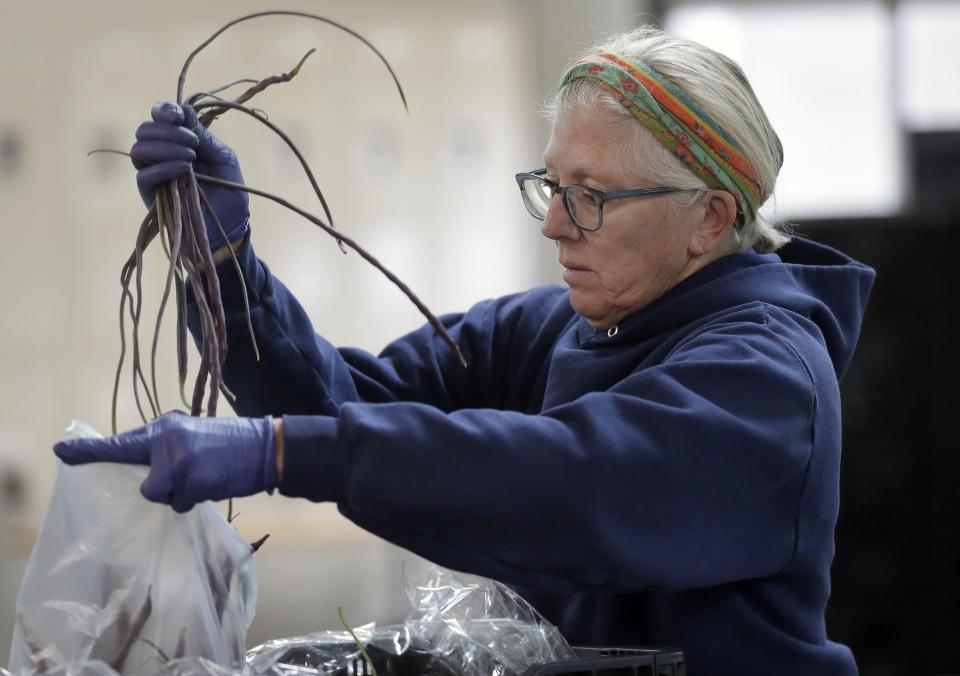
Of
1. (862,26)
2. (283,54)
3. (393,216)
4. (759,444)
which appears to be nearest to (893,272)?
(862,26)

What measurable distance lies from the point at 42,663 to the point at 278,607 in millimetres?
3702

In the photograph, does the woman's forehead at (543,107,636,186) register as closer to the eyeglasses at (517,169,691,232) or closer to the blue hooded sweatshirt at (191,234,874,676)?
the eyeglasses at (517,169,691,232)

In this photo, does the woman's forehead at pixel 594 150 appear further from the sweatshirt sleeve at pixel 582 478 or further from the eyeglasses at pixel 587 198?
the sweatshirt sleeve at pixel 582 478

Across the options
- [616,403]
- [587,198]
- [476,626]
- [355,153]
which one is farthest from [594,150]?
[355,153]

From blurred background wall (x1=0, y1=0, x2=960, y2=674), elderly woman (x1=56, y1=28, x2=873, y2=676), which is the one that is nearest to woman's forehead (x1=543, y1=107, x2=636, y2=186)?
elderly woman (x1=56, y1=28, x2=873, y2=676)

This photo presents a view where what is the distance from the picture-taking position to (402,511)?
3.26 feet

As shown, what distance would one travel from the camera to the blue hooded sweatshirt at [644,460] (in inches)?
39.4

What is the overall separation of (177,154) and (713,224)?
65 centimetres

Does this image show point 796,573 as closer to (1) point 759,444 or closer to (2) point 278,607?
(1) point 759,444

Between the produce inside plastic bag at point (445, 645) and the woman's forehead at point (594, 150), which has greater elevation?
the woman's forehead at point (594, 150)

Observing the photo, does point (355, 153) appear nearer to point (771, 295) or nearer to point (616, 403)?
point (771, 295)

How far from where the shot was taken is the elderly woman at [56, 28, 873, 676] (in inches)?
39.3

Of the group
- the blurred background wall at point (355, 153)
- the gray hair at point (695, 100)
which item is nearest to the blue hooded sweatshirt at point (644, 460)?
the gray hair at point (695, 100)

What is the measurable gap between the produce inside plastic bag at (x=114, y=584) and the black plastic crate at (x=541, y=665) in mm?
111
